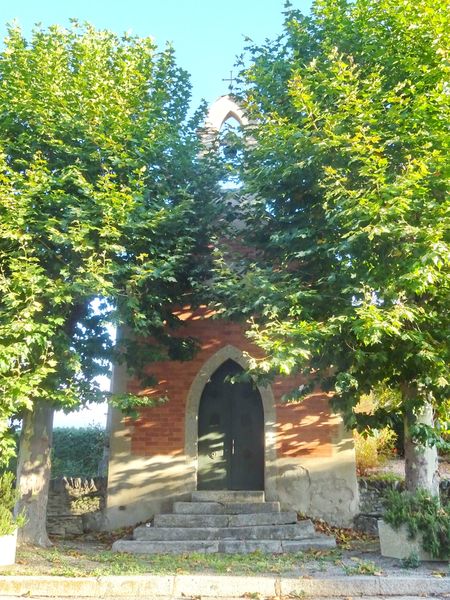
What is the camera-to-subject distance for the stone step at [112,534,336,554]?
816cm

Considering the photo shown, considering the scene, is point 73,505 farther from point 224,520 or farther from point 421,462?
point 421,462

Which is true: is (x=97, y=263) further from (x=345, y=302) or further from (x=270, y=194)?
(x=345, y=302)

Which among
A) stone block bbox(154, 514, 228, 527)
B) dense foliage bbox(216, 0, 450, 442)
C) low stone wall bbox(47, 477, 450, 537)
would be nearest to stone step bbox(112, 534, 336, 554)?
stone block bbox(154, 514, 228, 527)

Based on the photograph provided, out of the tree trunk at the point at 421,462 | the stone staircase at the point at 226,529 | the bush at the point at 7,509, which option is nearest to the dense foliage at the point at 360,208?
the tree trunk at the point at 421,462

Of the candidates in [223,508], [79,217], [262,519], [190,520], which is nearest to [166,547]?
[190,520]

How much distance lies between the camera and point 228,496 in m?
9.78

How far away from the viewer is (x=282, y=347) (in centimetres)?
661

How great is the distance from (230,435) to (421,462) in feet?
13.4

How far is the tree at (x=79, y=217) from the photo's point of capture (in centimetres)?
719

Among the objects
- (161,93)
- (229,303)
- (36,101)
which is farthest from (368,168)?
(36,101)

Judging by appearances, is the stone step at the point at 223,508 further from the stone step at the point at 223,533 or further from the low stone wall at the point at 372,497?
the low stone wall at the point at 372,497

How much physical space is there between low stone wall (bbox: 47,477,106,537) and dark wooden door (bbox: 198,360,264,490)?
200 centimetres

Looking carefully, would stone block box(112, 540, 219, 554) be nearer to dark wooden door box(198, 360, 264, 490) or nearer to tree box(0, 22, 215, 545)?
tree box(0, 22, 215, 545)

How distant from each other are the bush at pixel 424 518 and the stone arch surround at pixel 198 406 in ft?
10.2
